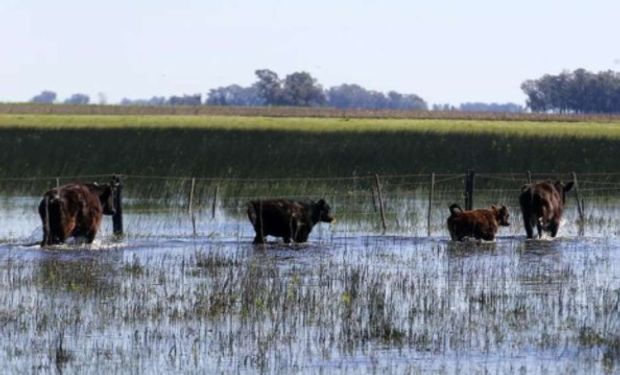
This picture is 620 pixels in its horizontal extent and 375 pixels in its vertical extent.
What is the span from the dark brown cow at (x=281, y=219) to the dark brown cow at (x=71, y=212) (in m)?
2.73

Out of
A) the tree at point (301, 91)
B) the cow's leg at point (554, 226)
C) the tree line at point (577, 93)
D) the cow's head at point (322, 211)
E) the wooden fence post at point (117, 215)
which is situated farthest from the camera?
the tree at point (301, 91)

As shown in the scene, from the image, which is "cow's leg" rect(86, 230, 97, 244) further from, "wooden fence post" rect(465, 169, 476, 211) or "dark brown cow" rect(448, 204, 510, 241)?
"wooden fence post" rect(465, 169, 476, 211)

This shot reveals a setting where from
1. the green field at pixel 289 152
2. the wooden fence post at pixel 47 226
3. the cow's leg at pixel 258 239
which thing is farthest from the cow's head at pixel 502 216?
the green field at pixel 289 152

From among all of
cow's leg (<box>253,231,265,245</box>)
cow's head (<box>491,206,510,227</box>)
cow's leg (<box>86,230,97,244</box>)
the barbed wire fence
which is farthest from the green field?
cow's leg (<box>86,230,97,244</box>)

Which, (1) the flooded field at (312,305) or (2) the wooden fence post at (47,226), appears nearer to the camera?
(1) the flooded field at (312,305)

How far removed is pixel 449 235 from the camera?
27.0 meters

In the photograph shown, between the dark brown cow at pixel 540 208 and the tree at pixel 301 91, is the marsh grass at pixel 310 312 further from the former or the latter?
the tree at pixel 301 91

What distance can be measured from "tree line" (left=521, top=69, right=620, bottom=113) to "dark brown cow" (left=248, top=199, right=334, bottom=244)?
137 meters

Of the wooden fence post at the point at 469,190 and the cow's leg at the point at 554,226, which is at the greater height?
the wooden fence post at the point at 469,190

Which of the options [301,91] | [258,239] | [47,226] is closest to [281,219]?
[258,239]

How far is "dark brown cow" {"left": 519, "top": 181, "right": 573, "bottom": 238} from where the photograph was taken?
85.3 ft

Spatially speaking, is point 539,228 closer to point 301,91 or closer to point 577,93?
point 577,93

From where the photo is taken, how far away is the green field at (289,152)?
142ft

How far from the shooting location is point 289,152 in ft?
152
